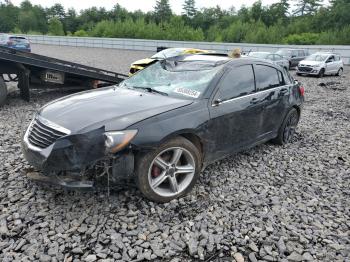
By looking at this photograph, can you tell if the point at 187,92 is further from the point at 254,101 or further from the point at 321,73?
the point at 321,73

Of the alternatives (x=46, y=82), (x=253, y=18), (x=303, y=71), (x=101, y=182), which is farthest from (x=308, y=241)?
(x=253, y=18)

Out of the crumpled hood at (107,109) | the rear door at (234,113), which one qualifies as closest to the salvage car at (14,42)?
the crumpled hood at (107,109)

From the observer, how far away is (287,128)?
5.44 m

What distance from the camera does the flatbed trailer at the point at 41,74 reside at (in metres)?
7.01

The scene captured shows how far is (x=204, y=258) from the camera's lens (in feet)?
8.95

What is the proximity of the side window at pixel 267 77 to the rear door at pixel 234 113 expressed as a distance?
154mm

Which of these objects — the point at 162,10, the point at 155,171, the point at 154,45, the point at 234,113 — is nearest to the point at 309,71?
the point at 234,113

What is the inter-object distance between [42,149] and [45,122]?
366mm

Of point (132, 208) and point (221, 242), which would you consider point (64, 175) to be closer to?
point (132, 208)

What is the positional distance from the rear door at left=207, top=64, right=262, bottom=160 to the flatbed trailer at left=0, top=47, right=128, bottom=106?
194 inches

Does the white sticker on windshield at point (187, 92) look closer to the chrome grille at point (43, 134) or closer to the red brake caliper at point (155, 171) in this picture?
the red brake caliper at point (155, 171)

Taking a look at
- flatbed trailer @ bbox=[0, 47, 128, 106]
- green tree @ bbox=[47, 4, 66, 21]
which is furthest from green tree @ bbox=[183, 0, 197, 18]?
flatbed trailer @ bbox=[0, 47, 128, 106]

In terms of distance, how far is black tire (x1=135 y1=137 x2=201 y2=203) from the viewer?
10.2 ft

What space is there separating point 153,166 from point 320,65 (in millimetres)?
16709
